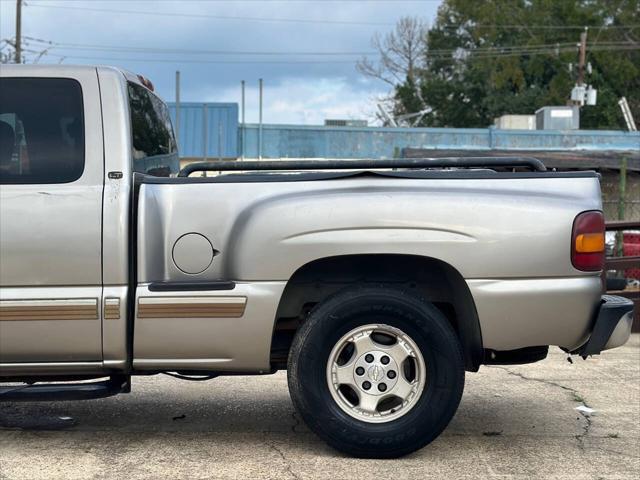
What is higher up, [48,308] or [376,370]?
[48,308]

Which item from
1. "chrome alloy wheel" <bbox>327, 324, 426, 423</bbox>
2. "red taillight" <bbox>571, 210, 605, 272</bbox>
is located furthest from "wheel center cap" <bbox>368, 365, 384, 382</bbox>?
"red taillight" <bbox>571, 210, 605, 272</bbox>

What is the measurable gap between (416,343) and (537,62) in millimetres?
44089

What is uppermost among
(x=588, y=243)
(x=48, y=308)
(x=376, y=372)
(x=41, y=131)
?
(x=41, y=131)

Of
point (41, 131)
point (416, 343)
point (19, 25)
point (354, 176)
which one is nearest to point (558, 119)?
point (19, 25)

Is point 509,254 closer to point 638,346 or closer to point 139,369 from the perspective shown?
point 139,369

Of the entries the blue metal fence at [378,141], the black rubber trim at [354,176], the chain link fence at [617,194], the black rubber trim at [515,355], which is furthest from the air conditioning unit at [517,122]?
the black rubber trim at [354,176]

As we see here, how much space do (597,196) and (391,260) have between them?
1.15 metres

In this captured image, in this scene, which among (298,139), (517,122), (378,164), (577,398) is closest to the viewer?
(378,164)

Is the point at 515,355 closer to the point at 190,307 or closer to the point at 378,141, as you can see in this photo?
the point at 190,307

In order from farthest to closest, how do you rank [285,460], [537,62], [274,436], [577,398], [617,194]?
1. [537,62]
2. [617,194]
3. [577,398]
4. [274,436]
5. [285,460]

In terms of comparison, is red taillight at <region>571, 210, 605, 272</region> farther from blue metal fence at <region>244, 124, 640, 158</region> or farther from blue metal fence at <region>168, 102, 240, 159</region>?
blue metal fence at <region>168, 102, 240, 159</region>

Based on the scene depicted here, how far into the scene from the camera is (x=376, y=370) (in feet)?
14.7

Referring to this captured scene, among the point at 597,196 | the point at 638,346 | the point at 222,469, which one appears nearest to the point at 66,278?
the point at 222,469

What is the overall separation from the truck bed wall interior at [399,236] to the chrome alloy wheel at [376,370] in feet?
1.28
